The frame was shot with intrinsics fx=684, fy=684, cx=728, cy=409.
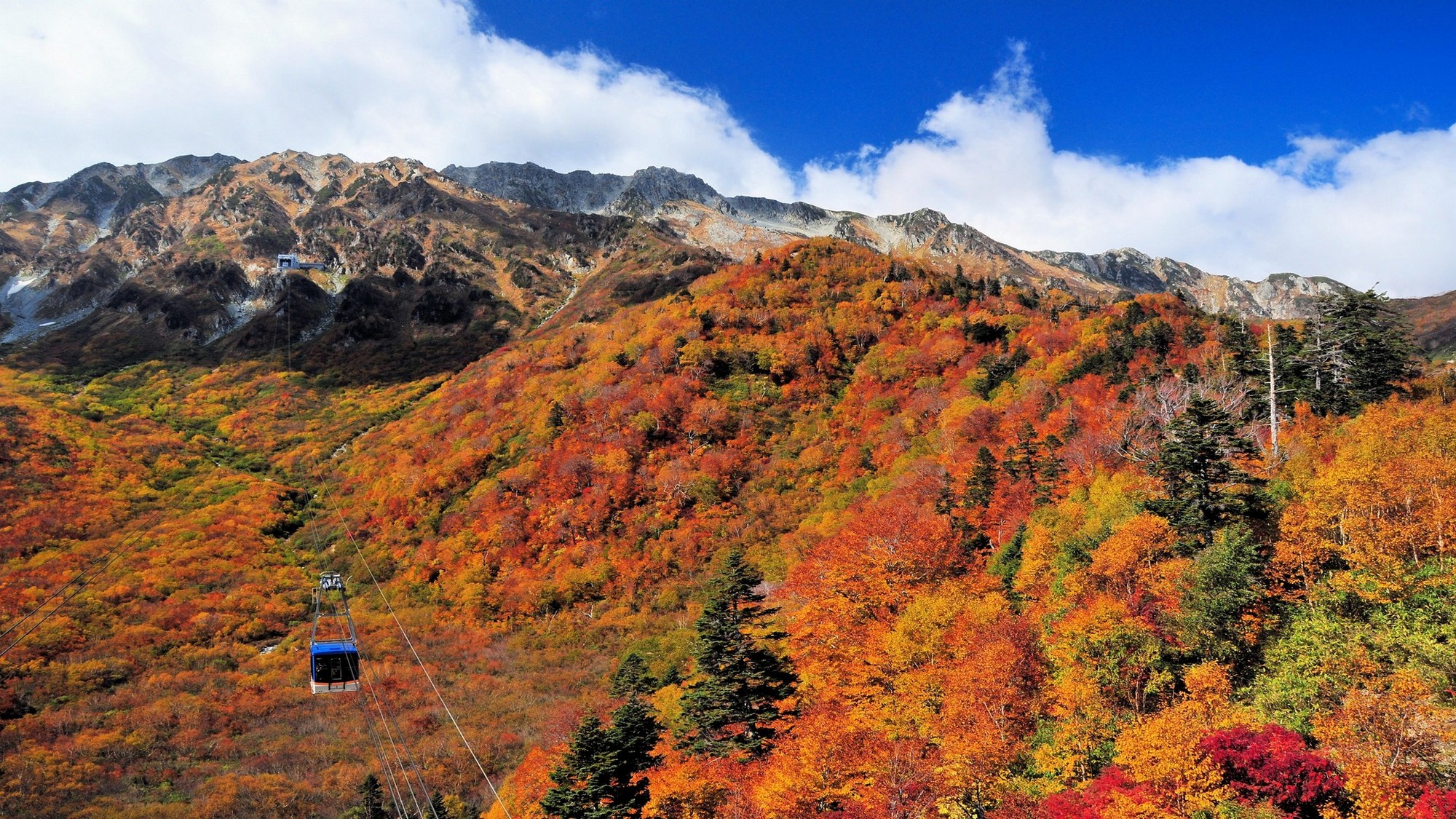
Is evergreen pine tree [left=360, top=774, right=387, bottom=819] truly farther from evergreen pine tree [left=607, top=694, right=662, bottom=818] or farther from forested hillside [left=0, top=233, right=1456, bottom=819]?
evergreen pine tree [left=607, top=694, right=662, bottom=818]

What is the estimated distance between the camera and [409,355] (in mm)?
165375

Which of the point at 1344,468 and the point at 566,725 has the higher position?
the point at 1344,468

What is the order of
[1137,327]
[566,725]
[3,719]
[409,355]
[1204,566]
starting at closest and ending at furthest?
1. [1204,566]
2. [566,725]
3. [3,719]
4. [1137,327]
5. [409,355]

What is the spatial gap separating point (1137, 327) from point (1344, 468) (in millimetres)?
53763

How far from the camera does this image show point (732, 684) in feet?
114

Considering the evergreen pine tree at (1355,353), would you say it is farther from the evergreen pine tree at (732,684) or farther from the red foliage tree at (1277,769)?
the evergreen pine tree at (732,684)

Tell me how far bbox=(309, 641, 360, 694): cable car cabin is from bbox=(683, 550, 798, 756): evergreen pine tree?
1903cm

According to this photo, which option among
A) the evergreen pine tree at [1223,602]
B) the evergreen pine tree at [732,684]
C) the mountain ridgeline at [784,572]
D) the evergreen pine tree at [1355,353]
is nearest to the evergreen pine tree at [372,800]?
the mountain ridgeline at [784,572]

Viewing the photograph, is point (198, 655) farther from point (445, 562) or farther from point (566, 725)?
point (566, 725)

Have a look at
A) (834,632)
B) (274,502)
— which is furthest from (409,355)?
(834,632)

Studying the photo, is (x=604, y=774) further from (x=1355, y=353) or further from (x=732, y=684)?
(x=1355, y=353)

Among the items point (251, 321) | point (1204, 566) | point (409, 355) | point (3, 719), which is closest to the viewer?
point (1204, 566)

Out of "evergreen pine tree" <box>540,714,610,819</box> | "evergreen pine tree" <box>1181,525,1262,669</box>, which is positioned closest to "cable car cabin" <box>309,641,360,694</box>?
"evergreen pine tree" <box>540,714,610,819</box>

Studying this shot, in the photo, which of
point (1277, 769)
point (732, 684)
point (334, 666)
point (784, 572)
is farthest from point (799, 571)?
point (1277, 769)
